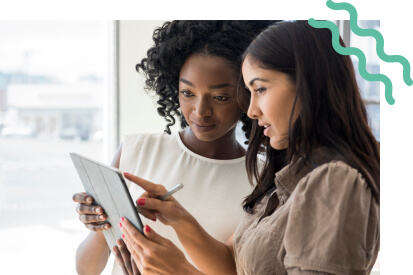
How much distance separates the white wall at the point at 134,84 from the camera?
9.58 feet

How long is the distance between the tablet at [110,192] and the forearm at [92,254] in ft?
0.74

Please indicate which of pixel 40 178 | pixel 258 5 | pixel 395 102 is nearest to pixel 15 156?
pixel 40 178

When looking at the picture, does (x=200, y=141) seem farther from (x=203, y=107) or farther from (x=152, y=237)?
(x=152, y=237)

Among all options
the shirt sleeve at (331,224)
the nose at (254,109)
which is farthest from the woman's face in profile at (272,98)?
the shirt sleeve at (331,224)

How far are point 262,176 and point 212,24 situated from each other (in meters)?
0.54

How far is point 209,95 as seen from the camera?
4.43ft

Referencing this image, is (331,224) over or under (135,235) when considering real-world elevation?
over

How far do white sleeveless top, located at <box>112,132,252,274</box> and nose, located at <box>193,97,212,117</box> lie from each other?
21 centimetres

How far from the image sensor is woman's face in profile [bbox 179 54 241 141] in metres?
1.34

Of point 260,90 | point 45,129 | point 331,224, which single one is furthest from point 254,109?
point 45,129

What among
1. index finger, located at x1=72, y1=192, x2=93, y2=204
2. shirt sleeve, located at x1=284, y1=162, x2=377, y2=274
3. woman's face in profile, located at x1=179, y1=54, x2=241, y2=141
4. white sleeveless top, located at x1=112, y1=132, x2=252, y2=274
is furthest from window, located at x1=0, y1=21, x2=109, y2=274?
shirt sleeve, located at x1=284, y1=162, x2=377, y2=274

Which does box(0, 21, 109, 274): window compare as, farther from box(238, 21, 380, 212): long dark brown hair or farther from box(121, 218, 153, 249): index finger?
box(238, 21, 380, 212): long dark brown hair

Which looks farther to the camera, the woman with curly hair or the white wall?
Answer: the white wall

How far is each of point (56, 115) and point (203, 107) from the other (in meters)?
1.96
